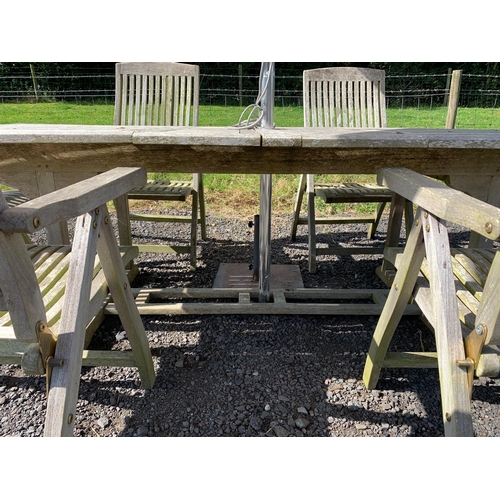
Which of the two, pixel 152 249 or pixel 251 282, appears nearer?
pixel 251 282

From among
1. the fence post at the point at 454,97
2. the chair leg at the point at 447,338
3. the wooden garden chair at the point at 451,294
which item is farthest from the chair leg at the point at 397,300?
the fence post at the point at 454,97

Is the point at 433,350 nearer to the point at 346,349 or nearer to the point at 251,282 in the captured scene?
the point at 346,349

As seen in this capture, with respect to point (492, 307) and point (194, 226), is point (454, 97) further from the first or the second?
point (492, 307)

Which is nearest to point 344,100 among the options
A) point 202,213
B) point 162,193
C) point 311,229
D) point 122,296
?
point 311,229

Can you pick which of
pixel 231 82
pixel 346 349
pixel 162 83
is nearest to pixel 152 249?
pixel 162 83

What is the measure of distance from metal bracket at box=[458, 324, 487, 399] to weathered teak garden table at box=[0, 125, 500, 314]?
0.85 meters

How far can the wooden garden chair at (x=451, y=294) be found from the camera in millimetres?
1091

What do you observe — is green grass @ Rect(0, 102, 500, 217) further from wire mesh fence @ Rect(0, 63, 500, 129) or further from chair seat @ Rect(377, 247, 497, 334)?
chair seat @ Rect(377, 247, 497, 334)

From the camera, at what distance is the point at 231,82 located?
408 inches

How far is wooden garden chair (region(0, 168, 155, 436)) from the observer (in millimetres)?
976

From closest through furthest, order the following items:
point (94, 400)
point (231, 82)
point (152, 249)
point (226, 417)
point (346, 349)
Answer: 1. point (226, 417)
2. point (94, 400)
3. point (346, 349)
4. point (152, 249)
5. point (231, 82)

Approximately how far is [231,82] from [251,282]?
28.5 ft

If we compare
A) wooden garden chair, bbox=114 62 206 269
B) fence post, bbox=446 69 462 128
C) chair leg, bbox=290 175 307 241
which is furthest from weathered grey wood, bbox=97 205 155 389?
fence post, bbox=446 69 462 128

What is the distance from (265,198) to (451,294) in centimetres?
135
